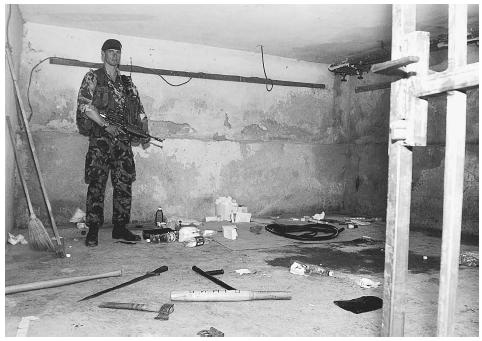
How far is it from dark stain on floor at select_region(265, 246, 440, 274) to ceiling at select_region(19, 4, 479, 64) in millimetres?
2576

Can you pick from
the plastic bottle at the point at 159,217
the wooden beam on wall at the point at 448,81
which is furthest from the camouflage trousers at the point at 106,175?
the wooden beam on wall at the point at 448,81

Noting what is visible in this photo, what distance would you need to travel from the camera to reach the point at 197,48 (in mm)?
5922

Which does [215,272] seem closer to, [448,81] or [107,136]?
[107,136]

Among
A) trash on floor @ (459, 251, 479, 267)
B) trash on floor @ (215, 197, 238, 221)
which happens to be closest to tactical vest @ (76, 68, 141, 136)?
A: trash on floor @ (215, 197, 238, 221)

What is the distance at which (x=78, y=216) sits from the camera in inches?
200

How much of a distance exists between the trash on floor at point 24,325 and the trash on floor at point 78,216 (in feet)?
10.3

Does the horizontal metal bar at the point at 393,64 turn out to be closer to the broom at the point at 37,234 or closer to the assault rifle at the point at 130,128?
the broom at the point at 37,234

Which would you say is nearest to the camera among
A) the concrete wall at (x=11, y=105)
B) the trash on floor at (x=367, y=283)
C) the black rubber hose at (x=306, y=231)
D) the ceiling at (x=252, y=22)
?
the trash on floor at (x=367, y=283)

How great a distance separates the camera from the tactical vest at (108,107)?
4000 mm

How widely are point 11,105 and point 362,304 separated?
3819 millimetres

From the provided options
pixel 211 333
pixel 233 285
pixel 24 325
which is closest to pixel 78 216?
pixel 233 285

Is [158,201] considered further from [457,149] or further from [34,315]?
[457,149]

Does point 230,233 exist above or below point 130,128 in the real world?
below

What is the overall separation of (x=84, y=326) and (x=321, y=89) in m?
5.96
